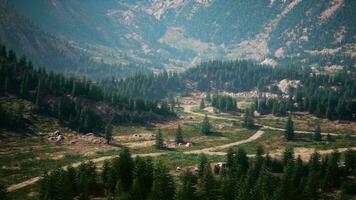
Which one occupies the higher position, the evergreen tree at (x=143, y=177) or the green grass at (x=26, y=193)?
the evergreen tree at (x=143, y=177)

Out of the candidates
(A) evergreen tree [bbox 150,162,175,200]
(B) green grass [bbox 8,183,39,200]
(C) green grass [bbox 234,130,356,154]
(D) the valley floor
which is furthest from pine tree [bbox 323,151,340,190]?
(B) green grass [bbox 8,183,39,200]

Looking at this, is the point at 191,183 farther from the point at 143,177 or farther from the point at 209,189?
the point at 143,177

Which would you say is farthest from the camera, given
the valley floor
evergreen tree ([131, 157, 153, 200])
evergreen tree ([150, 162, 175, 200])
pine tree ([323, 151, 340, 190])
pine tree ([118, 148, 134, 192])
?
the valley floor

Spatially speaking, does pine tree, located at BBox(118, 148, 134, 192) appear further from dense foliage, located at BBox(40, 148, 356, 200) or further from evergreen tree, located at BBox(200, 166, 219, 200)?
evergreen tree, located at BBox(200, 166, 219, 200)

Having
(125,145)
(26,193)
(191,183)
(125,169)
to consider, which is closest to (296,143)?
(125,145)

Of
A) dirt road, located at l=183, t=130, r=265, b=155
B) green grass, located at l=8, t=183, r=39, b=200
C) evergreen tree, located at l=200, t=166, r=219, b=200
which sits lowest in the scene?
green grass, located at l=8, t=183, r=39, b=200

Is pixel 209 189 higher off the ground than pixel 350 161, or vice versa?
pixel 350 161

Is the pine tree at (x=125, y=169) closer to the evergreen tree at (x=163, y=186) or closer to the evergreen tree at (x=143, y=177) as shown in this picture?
the evergreen tree at (x=143, y=177)

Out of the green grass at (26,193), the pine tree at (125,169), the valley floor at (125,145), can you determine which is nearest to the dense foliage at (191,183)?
the pine tree at (125,169)
